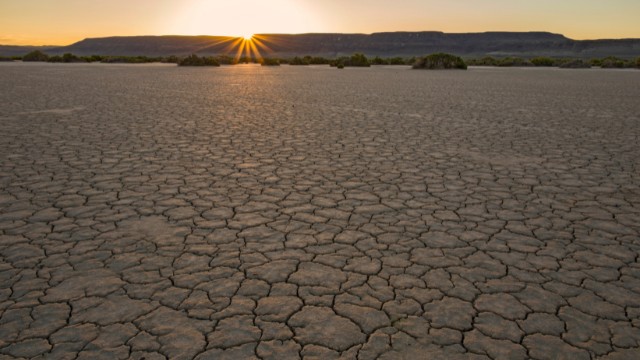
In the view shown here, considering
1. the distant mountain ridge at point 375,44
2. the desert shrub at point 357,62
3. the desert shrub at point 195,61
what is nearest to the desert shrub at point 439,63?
the desert shrub at point 357,62

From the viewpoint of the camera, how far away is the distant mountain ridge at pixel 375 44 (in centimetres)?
9094

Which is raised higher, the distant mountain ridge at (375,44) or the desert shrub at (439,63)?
the distant mountain ridge at (375,44)

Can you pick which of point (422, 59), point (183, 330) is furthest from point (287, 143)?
point (422, 59)

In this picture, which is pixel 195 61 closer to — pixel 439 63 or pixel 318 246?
pixel 439 63

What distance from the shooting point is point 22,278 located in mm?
3123

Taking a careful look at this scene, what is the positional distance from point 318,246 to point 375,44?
102741 mm

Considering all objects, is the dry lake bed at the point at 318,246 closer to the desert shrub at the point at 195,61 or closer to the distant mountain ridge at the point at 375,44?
the desert shrub at the point at 195,61

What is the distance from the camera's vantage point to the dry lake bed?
2521 millimetres

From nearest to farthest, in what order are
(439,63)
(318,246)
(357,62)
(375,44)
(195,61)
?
(318,246) → (439,63) → (195,61) → (357,62) → (375,44)

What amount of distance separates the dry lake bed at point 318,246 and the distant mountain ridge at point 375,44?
3594 inches

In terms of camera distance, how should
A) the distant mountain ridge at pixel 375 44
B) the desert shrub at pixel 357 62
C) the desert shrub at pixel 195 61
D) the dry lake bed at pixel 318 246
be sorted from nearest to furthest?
1. the dry lake bed at pixel 318 246
2. the desert shrub at pixel 195 61
3. the desert shrub at pixel 357 62
4. the distant mountain ridge at pixel 375 44

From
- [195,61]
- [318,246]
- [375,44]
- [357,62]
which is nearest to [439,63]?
[357,62]

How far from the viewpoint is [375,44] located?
101 m

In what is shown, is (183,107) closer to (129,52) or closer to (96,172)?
(96,172)
